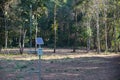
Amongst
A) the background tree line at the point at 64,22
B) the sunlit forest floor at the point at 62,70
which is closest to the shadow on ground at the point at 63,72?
the sunlit forest floor at the point at 62,70

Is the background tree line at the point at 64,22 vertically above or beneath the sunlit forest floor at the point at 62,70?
above

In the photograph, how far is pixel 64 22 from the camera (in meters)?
67.7

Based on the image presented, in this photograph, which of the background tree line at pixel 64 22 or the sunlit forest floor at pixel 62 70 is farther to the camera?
the background tree line at pixel 64 22

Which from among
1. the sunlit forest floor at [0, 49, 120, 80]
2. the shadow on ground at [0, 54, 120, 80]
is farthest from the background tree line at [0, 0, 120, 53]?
the shadow on ground at [0, 54, 120, 80]

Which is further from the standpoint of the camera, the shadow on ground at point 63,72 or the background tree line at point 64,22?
the background tree line at point 64,22

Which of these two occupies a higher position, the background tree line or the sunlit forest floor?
the background tree line

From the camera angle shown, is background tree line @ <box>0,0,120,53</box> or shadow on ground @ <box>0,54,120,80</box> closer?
shadow on ground @ <box>0,54,120,80</box>

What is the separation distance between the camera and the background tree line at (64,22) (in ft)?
156

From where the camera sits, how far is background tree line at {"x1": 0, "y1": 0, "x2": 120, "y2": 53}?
156ft

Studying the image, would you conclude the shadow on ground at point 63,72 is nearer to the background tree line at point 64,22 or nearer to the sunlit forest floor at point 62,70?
the sunlit forest floor at point 62,70

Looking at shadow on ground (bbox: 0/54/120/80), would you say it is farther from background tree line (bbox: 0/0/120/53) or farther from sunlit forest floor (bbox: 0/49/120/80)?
background tree line (bbox: 0/0/120/53)

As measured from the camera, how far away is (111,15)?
56969mm

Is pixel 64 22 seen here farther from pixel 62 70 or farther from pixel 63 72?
pixel 63 72

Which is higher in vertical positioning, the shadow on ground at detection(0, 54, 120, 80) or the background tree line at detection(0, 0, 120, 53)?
the background tree line at detection(0, 0, 120, 53)
